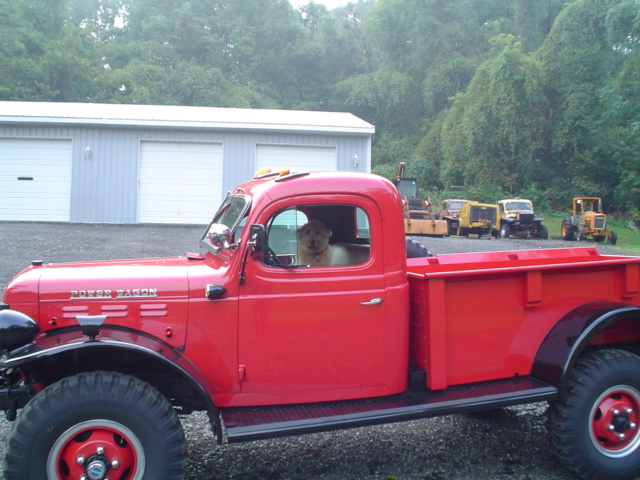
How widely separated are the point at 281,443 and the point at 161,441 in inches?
56.3

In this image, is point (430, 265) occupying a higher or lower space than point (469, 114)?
lower

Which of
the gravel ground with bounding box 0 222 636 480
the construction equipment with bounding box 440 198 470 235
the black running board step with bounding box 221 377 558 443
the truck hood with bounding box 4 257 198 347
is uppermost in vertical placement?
the construction equipment with bounding box 440 198 470 235

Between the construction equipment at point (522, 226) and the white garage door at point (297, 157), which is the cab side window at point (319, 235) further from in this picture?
the construction equipment at point (522, 226)

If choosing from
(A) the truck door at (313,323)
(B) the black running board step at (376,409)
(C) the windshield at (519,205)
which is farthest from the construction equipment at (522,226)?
(A) the truck door at (313,323)

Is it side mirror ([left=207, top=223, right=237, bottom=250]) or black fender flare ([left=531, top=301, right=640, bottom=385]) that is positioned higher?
side mirror ([left=207, top=223, right=237, bottom=250])

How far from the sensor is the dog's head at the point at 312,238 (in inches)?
148

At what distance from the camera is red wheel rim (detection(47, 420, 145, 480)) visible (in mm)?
2859

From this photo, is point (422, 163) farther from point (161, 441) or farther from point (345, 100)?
point (161, 441)

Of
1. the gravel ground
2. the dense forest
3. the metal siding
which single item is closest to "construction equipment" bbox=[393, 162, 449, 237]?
the metal siding

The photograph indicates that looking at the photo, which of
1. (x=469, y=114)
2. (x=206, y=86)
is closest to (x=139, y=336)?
(x=469, y=114)

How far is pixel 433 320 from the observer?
3471 mm

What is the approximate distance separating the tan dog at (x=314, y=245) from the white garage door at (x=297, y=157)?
13.0 metres

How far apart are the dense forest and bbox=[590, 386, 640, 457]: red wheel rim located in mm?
33103

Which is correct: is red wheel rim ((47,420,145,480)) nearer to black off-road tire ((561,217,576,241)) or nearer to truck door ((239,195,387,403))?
truck door ((239,195,387,403))
